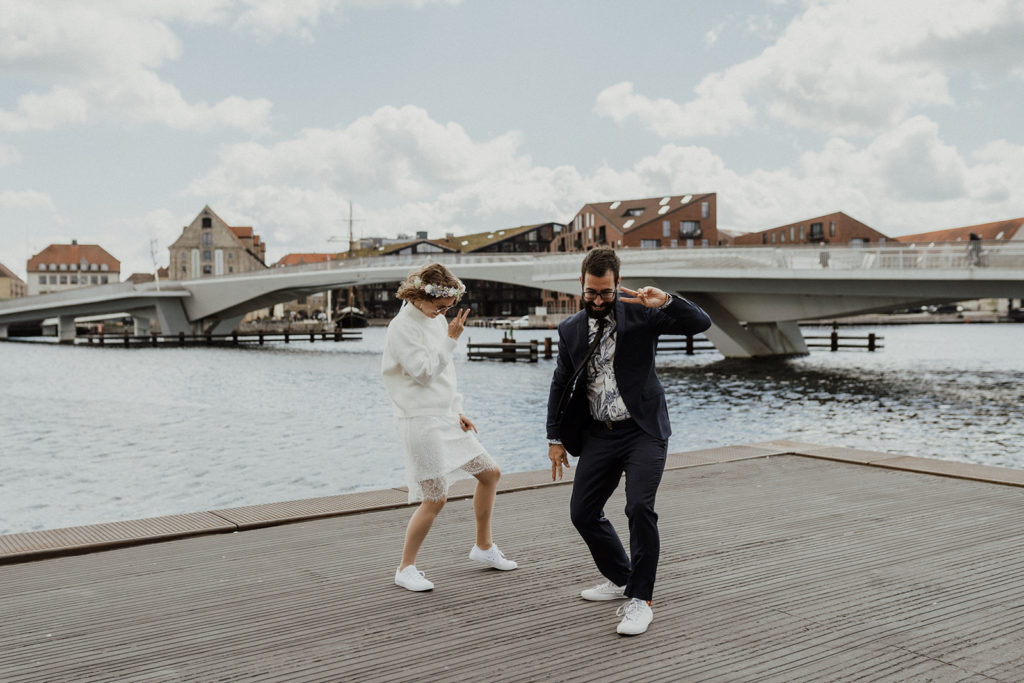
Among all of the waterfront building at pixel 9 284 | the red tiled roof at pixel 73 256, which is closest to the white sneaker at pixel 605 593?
the red tiled roof at pixel 73 256

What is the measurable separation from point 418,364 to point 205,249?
118 meters

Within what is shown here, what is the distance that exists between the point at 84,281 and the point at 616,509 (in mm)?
155655

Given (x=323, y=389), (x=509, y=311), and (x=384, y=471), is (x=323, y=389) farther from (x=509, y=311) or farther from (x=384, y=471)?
(x=509, y=311)

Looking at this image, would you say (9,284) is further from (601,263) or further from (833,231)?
(601,263)

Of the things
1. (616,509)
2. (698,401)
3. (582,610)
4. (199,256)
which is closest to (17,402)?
(698,401)

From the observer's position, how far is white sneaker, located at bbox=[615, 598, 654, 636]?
405 cm

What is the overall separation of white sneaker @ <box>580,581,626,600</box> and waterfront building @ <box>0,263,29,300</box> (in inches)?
6311

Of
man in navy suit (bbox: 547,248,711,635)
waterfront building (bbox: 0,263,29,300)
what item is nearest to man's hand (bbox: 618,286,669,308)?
man in navy suit (bbox: 547,248,711,635)

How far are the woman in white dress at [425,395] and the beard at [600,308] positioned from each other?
2.47 feet

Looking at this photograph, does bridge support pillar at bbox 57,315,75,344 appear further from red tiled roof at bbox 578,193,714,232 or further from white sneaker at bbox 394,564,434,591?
white sneaker at bbox 394,564,434,591

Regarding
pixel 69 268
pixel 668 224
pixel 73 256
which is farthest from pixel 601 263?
pixel 73 256

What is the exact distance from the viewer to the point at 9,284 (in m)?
152

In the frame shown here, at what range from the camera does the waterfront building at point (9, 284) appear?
14988 cm

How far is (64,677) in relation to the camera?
3.60 m
